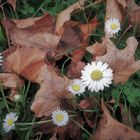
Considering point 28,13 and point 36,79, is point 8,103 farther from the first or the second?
point 28,13

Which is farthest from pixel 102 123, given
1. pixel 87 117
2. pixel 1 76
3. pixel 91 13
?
pixel 91 13

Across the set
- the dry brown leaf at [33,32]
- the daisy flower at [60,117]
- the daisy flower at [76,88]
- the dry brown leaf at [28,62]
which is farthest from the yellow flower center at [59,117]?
the dry brown leaf at [33,32]

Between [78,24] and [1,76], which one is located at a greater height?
[78,24]

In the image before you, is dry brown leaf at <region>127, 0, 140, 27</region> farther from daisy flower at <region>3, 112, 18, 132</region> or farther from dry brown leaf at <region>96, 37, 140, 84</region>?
daisy flower at <region>3, 112, 18, 132</region>

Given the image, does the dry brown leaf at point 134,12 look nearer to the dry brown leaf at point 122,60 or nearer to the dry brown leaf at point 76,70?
the dry brown leaf at point 122,60

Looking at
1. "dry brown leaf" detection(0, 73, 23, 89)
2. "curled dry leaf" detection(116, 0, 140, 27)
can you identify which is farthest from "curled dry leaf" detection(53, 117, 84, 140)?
"curled dry leaf" detection(116, 0, 140, 27)

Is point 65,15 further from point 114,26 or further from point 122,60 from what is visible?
point 122,60

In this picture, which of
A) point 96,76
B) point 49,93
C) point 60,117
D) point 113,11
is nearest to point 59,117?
point 60,117
